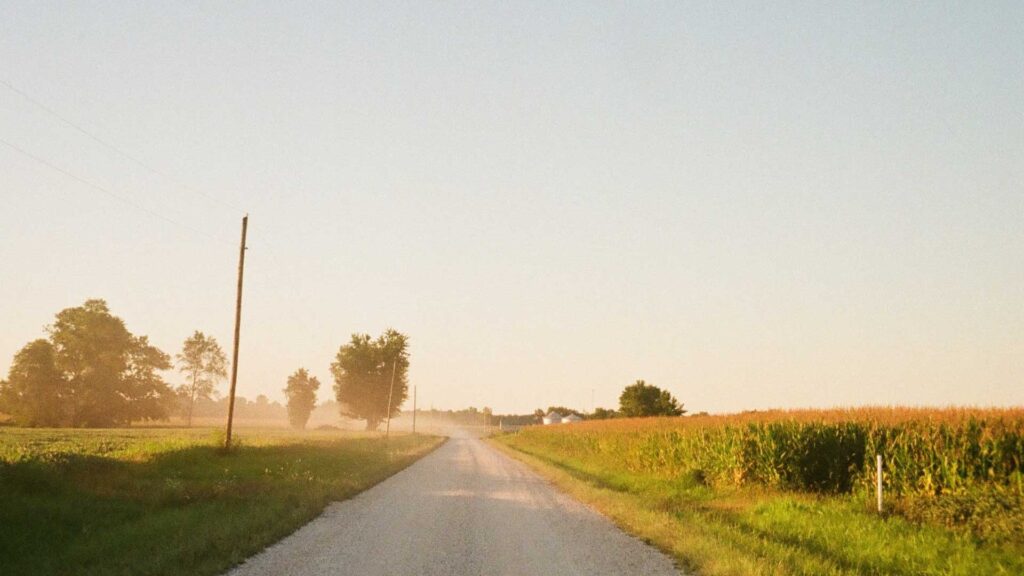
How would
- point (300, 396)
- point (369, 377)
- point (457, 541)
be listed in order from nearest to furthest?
point (457, 541), point (369, 377), point (300, 396)

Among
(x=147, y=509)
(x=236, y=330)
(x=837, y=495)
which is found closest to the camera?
(x=147, y=509)

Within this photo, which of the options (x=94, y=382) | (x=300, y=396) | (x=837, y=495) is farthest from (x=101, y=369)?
(x=837, y=495)

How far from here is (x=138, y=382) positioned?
80125 millimetres

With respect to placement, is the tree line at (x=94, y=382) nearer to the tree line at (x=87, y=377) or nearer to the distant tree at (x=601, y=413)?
the tree line at (x=87, y=377)

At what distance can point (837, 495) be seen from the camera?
19.1 meters

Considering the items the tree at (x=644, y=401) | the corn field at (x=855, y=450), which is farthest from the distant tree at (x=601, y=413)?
the corn field at (x=855, y=450)

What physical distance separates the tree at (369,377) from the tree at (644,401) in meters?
38.0

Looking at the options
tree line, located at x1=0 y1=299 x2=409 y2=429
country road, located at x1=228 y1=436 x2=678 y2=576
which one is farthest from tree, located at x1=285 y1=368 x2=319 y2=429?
country road, located at x1=228 y1=436 x2=678 y2=576

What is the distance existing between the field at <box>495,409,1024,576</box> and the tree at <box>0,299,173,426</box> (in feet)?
217

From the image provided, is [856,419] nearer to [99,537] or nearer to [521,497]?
[521,497]

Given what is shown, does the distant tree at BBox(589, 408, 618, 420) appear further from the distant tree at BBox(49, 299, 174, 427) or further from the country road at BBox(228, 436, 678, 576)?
the country road at BBox(228, 436, 678, 576)

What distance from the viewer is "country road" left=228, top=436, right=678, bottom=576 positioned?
399 inches

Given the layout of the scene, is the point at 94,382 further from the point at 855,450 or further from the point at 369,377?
the point at 855,450

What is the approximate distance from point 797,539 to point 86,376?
261 feet
